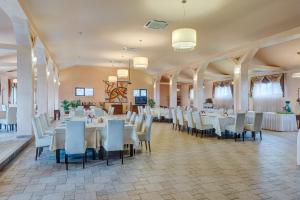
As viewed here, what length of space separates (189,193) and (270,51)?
9.73 meters

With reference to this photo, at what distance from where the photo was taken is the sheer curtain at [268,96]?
1310 centimetres

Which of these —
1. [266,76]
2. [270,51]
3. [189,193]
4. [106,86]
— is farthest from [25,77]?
[266,76]

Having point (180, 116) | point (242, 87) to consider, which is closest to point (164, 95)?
point (180, 116)

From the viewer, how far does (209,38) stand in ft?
27.0

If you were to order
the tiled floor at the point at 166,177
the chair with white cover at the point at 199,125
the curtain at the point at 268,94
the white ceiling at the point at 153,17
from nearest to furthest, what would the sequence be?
the tiled floor at the point at 166,177, the white ceiling at the point at 153,17, the chair with white cover at the point at 199,125, the curtain at the point at 268,94

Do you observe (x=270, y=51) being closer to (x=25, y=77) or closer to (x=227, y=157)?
(x=227, y=157)

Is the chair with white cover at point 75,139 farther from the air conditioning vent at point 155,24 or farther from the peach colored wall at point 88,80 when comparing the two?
the peach colored wall at point 88,80

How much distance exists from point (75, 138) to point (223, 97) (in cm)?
1541

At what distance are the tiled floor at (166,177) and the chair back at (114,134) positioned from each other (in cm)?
37

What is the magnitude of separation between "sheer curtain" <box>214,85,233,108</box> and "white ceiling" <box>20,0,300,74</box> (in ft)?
26.8

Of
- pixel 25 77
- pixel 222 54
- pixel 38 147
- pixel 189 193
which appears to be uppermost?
pixel 222 54

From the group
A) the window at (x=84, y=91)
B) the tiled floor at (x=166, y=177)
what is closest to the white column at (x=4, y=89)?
the window at (x=84, y=91)

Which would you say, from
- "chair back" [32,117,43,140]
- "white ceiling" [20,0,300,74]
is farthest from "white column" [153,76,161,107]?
"chair back" [32,117,43,140]

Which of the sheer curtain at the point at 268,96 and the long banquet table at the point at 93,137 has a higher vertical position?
the sheer curtain at the point at 268,96
